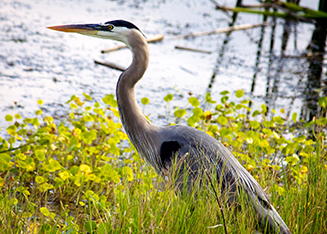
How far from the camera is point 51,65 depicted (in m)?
5.64

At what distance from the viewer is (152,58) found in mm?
6520

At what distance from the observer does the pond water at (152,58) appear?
511cm

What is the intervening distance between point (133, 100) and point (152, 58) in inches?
143

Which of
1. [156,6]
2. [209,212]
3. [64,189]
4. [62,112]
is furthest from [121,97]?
[156,6]

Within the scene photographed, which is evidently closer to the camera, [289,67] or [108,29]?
[108,29]

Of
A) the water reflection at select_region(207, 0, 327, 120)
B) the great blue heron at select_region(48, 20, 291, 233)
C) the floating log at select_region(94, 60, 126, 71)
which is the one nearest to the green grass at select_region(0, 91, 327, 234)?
the great blue heron at select_region(48, 20, 291, 233)

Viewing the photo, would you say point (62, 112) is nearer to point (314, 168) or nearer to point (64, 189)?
point (64, 189)

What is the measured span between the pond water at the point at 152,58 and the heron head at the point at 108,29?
4.78ft

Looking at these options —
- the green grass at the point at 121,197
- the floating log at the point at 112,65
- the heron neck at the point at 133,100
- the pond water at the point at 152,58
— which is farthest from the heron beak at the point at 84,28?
the floating log at the point at 112,65

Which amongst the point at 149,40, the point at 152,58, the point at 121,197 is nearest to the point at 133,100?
the point at 121,197

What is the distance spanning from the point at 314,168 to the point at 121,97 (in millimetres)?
1470

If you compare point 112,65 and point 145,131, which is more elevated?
point 112,65

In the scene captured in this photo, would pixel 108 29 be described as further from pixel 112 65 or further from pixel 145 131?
pixel 112 65

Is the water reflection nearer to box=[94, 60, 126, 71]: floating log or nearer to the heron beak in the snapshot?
box=[94, 60, 126, 71]: floating log
